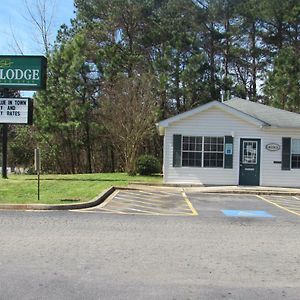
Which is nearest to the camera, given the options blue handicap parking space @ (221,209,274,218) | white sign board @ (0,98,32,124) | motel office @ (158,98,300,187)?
blue handicap parking space @ (221,209,274,218)

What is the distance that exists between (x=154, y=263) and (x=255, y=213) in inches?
278

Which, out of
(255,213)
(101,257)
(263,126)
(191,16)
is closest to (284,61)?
(191,16)

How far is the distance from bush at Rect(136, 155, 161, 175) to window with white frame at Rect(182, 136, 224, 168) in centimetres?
423

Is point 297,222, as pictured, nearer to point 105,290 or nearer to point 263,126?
point 105,290

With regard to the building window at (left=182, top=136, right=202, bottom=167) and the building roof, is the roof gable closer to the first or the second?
the building roof

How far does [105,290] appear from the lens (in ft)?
18.9

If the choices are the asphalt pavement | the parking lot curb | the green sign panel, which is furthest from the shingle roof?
the asphalt pavement

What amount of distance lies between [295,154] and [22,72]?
44.1 ft

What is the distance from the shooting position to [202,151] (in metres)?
22.3

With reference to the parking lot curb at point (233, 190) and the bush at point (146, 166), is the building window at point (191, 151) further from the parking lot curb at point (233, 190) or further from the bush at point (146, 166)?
the bush at point (146, 166)

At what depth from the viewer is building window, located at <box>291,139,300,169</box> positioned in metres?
22.4

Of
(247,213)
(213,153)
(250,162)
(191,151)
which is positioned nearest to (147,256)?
(247,213)

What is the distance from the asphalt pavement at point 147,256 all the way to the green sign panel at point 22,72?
35.4 feet

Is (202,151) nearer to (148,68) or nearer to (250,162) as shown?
(250,162)
